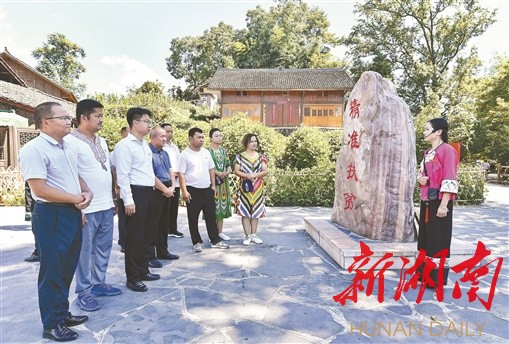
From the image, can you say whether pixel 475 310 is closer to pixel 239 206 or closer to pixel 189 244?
pixel 239 206

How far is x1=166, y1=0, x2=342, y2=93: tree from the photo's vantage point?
35.8m

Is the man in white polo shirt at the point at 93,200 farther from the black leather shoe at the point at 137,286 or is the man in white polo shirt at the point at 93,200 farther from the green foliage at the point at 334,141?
the green foliage at the point at 334,141

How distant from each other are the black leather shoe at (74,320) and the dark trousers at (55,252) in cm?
17

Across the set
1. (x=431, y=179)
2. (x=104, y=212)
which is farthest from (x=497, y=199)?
(x=104, y=212)

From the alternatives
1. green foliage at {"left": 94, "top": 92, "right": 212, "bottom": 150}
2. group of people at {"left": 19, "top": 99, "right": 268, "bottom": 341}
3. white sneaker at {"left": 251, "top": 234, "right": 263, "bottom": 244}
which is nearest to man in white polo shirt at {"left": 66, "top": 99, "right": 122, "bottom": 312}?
group of people at {"left": 19, "top": 99, "right": 268, "bottom": 341}

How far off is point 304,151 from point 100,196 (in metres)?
9.57

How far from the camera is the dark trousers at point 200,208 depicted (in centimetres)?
485

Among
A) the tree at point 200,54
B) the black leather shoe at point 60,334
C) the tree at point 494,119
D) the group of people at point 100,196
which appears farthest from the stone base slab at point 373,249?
the tree at point 200,54

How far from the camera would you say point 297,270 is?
4281 millimetres

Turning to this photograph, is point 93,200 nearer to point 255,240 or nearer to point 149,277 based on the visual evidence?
point 149,277

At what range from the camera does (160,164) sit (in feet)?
14.6

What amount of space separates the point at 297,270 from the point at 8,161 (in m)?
12.2

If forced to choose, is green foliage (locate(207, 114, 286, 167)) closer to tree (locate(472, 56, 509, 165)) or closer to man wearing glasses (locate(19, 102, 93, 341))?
man wearing glasses (locate(19, 102, 93, 341))

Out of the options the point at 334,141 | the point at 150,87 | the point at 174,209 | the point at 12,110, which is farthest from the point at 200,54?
the point at 174,209
